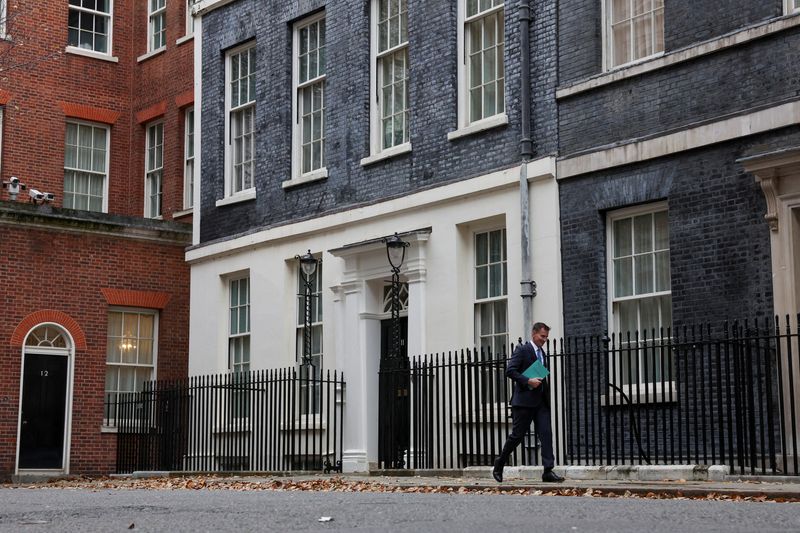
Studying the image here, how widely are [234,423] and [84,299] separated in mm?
4263

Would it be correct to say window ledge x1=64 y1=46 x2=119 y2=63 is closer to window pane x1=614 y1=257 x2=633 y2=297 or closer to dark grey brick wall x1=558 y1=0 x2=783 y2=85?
dark grey brick wall x1=558 y1=0 x2=783 y2=85

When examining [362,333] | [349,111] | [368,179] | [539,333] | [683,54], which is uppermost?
[349,111]

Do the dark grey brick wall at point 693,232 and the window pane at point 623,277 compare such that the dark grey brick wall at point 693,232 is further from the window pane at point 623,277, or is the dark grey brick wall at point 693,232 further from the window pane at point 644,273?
the window pane at point 644,273

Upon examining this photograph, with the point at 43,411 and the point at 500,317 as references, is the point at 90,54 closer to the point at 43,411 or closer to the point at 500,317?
the point at 43,411

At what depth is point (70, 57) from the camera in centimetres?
2720

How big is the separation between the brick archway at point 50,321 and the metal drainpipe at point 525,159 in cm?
995

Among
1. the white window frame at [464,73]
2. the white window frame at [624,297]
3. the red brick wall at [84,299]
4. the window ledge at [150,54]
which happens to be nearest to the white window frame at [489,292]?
the white window frame at [464,73]

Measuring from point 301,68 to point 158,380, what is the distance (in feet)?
20.6

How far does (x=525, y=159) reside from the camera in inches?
681

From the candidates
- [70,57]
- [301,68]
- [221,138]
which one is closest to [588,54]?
[301,68]

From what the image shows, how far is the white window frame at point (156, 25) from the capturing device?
2766 cm

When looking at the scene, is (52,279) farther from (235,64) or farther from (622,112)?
(622,112)

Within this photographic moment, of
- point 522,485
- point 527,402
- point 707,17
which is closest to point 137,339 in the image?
point 527,402

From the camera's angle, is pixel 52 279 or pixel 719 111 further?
pixel 52 279
